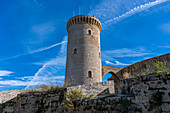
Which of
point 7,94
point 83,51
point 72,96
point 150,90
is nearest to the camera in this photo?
point 150,90

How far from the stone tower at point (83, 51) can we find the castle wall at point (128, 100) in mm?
7429

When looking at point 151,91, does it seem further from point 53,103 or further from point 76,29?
point 76,29

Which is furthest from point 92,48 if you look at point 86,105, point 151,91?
point 151,91

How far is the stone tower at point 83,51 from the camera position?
14938mm

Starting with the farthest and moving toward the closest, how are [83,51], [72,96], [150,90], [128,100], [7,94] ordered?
[83,51] → [7,94] → [72,96] → [128,100] → [150,90]

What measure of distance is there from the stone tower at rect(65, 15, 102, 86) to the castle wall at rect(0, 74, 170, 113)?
7429 millimetres

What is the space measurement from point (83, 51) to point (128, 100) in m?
11.7

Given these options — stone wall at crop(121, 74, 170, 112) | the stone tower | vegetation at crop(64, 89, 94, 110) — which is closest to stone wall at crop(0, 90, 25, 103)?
the stone tower

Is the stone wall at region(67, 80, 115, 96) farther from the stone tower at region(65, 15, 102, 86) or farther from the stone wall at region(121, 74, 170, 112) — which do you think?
the stone tower at region(65, 15, 102, 86)

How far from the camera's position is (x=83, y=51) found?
51.6 feet

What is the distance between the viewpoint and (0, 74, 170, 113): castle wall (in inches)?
149

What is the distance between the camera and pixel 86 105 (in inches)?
209

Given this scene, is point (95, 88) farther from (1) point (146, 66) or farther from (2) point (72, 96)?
(1) point (146, 66)

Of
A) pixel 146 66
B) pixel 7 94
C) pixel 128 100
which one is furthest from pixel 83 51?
pixel 128 100
